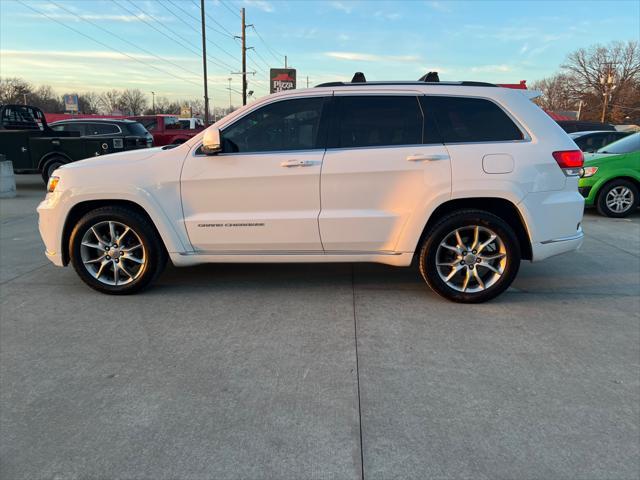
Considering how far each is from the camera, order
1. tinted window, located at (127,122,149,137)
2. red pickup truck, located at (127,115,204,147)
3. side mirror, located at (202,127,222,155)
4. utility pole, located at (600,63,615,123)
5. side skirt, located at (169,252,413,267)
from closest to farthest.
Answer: side mirror, located at (202,127,222,155)
side skirt, located at (169,252,413,267)
tinted window, located at (127,122,149,137)
red pickup truck, located at (127,115,204,147)
utility pole, located at (600,63,615,123)

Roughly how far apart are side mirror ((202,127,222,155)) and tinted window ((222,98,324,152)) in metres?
0.14

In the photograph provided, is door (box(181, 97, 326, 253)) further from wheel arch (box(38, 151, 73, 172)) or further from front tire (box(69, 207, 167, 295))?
wheel arch (box(38, 151, 73, 172))

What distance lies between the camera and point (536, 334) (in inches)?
146

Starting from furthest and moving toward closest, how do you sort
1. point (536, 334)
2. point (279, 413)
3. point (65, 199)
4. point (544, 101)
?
1. point (544, 101)
2. point (65, 199)
3. point (536, 334)
4. point (279, 413)

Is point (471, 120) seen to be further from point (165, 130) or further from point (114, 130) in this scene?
point (165, 130)

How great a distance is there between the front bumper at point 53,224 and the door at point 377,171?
246 cm

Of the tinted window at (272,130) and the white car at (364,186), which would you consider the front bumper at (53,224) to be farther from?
the tinted window at (272,130)

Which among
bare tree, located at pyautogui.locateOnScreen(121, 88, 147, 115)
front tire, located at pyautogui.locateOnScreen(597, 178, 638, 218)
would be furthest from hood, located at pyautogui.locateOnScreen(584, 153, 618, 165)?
bare tree, located at pyautogui.locateOnScreen(121, 88, 147, 115)

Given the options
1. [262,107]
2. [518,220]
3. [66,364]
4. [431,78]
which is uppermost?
[431,78]

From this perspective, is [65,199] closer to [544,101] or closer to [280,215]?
[280,215]

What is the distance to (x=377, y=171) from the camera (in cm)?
410

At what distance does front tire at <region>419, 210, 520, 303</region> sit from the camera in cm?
417

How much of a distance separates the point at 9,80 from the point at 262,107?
110259mm

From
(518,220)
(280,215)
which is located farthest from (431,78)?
(280,215)
